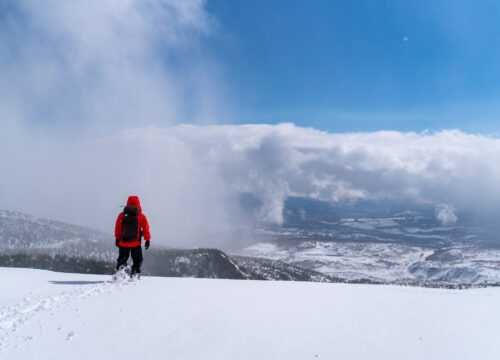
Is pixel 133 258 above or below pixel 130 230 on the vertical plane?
below

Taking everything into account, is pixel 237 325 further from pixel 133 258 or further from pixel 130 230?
pixel 130 230

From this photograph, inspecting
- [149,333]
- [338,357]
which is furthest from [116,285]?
Answer: [338,357]

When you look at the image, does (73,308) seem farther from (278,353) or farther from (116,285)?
(278,353)

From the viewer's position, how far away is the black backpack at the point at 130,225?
41.7 feet

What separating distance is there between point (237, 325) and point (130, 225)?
7.64 metres

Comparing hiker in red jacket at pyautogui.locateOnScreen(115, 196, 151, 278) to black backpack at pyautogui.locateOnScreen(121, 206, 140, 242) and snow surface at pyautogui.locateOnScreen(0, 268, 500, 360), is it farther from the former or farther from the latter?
snow surface at pyautogui.locateOnScreen(0, 268, 500, 360)

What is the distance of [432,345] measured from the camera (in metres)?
6.31

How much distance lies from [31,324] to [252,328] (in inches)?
216

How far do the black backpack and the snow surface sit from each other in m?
2.32

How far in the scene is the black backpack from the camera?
41.7 feet

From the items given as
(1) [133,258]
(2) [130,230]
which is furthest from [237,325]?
(2) [130,230]

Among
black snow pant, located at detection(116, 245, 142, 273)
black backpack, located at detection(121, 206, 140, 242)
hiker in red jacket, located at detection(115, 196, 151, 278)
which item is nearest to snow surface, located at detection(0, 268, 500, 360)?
black snow pant, located at detection(116, 245, 142, 273)

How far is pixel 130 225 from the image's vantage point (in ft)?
41.9

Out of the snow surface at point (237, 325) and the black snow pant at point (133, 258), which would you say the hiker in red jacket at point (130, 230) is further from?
the snow surface at point (237, 325)
